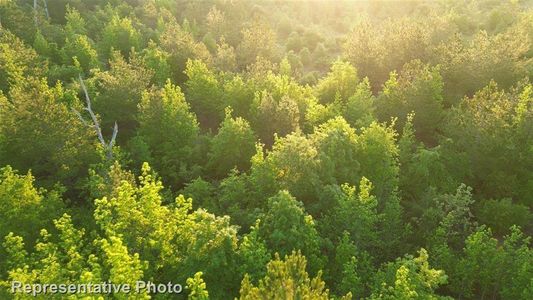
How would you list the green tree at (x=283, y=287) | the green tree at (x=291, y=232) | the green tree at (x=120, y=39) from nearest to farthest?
1. the green tree at (x=283, y=287)
2. the green tree at (x=291, y=232)
3. the green tree at (x=120, y=39)

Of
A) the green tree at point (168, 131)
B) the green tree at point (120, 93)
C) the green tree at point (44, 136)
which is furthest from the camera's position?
the green tree at point (120, 93)

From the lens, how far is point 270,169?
105ft

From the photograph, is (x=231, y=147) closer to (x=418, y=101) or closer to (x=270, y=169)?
(x=270, y=169)

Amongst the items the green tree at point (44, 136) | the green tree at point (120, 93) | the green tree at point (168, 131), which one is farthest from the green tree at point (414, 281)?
the green tree at point (120, 93)

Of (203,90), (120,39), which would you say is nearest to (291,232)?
(203,90)

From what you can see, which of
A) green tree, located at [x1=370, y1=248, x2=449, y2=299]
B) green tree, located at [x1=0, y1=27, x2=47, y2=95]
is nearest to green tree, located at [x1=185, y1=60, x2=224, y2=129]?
green tree, located at [x1=0, y1=27, x2=47, y2=95]

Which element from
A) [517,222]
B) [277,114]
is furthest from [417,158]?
[277,114]

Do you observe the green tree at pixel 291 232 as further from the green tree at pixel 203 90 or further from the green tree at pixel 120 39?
the green tree at pixel 120 39

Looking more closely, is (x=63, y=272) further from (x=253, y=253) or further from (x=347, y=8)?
(x=347, y=8)

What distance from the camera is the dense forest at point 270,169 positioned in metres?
22.4

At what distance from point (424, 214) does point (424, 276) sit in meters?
11.8

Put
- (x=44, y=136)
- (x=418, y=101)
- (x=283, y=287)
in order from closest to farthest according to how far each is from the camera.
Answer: (x=283, y=287)
(x=44, y=136)
(x=418, y=101)

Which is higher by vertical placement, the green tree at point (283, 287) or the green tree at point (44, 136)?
the green tree at point (44, 136)

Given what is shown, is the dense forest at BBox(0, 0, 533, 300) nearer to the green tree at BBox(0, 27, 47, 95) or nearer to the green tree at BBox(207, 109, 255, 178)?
the green tree at BBox(207, 109, 255, 178)
